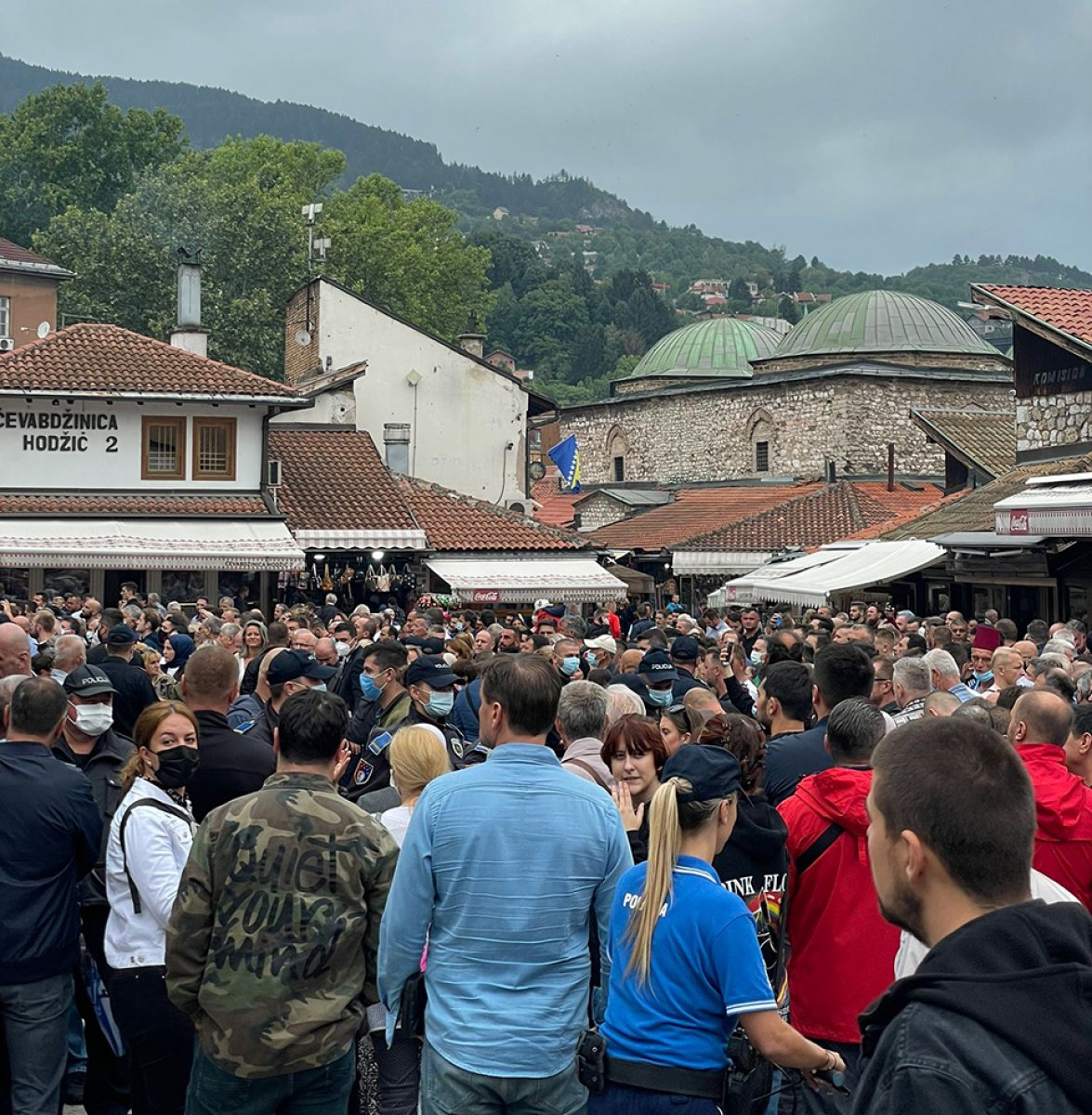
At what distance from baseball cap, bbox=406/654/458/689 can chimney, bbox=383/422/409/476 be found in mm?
26664

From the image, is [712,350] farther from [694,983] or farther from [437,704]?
[694,983]

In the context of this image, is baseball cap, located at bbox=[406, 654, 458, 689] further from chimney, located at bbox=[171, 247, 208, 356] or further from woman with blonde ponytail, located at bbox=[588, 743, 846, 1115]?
chimney, located at bbox=[171, 247, 208, 356]

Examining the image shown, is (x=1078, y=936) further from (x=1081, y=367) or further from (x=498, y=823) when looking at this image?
(x=1081, y=367)

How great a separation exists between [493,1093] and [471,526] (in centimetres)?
2607

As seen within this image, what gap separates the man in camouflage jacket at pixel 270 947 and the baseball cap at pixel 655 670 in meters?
4.95

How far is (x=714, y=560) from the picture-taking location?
37.7 meters

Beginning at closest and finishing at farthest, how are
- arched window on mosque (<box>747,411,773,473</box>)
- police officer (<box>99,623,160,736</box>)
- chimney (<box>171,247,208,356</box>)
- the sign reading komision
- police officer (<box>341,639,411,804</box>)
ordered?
police officer (<box>341,639,411,804</box>) < police officer (<box>99,623,160,736</box>) < the sign reading komision < chimney (<box>171,247,208,356</box>) < arched window on mosque (<box>747,411,773,473</box>)

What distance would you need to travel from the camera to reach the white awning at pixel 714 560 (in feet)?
122

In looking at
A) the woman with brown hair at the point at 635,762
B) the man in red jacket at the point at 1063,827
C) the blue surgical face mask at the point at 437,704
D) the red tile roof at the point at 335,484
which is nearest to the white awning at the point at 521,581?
the red tile roof at the point at 335,484

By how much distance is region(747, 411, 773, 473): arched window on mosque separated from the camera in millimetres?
52062

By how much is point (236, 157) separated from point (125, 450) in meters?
51.0

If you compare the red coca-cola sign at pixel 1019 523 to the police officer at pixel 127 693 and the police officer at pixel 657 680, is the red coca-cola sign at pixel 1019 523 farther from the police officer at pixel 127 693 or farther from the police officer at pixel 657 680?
the police officer at pixel 127 693

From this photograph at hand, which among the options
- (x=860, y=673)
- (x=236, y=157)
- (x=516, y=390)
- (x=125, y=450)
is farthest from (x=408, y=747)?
(x=236, y=157)

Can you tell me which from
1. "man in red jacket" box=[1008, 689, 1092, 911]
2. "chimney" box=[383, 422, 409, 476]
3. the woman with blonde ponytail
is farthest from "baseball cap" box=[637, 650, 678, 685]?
"chimney" box=[383, 422, 409, 476]
